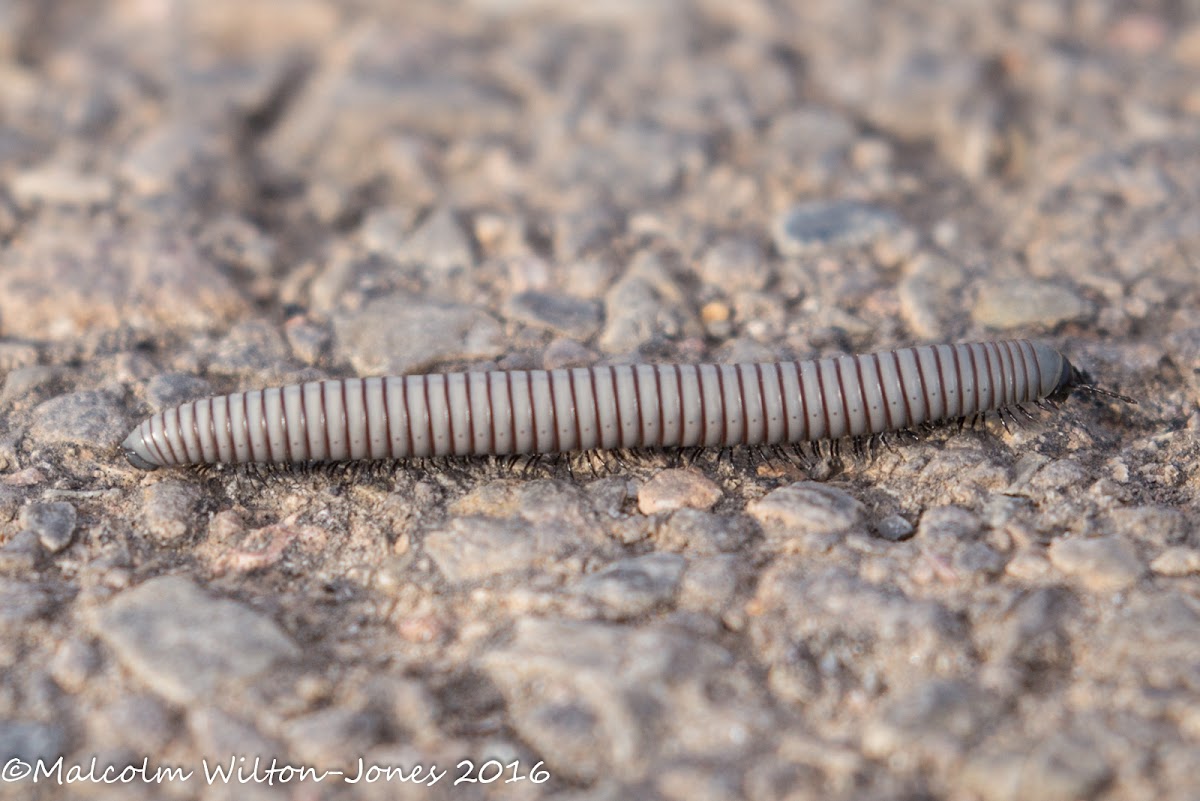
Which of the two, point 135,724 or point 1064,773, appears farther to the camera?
point 135,724

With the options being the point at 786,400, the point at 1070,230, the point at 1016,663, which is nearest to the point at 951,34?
the point at 1070,230

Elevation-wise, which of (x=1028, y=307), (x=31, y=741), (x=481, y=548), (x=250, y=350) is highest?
(x=1028, y=307)

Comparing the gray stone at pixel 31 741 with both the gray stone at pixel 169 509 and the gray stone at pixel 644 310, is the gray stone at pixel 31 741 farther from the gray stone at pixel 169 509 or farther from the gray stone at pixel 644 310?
the gray stone at pixel 644 310

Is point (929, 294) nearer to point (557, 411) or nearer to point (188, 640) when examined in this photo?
point (557, 411)

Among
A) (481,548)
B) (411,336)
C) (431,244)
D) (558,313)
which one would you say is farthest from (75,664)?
(431,244)

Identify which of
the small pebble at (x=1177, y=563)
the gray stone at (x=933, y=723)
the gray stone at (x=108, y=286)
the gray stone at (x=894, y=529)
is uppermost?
the gray stone at (x=108, y=286)

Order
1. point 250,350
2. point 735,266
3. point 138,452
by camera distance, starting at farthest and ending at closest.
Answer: point 735,266
point 250,350
point 138,452

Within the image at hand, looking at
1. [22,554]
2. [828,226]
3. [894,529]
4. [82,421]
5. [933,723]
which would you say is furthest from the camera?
[828,226]

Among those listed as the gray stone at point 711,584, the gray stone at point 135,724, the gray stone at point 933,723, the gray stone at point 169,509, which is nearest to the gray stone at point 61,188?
the gray stone at point 169,509
